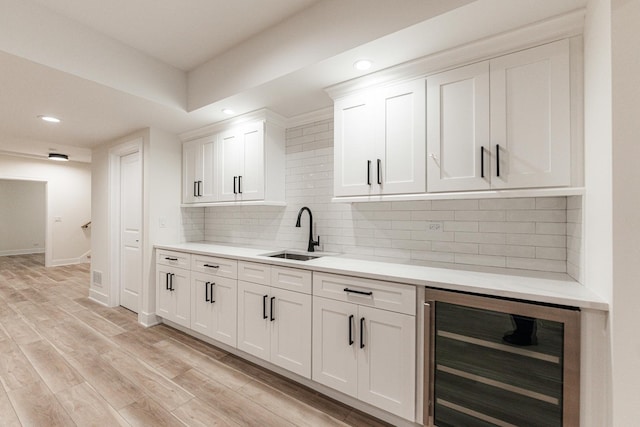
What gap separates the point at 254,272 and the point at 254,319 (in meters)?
0.41

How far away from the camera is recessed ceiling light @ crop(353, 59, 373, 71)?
189cm

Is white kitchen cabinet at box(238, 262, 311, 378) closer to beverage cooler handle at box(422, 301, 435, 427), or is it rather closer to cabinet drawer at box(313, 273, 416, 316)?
cabinet drawer at box(313, 273, 416, 316)

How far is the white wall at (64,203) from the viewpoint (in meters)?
6.21

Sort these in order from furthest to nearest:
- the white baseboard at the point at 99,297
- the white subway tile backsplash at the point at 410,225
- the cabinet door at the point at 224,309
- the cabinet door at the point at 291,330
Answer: the white baseboard at the point at 99,297, the cabinet door at the point at 224,309, the cabinet door at the point at 291,330, the white subway tile backsplash at the point at 410,225

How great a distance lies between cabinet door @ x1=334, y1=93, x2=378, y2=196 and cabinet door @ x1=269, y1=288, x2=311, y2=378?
94cm

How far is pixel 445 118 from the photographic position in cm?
180

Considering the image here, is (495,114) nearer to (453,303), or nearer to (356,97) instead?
(356,97)

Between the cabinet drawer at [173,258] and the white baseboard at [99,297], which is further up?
the cabinet drawer at [173,258]

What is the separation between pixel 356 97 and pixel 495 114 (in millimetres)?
1004

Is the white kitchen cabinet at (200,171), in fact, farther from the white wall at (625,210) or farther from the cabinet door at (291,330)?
the white wall at (625,210)

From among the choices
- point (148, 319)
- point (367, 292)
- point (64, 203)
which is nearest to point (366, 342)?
point (367, 292)

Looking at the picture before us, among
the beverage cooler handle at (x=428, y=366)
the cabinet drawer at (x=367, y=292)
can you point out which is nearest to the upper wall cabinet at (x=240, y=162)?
the cabinet drawer at (x=367, y=292)

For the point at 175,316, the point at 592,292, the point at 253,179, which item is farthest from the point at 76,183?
the point at 592,292

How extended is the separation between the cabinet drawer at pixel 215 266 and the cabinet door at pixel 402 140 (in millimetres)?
1560
